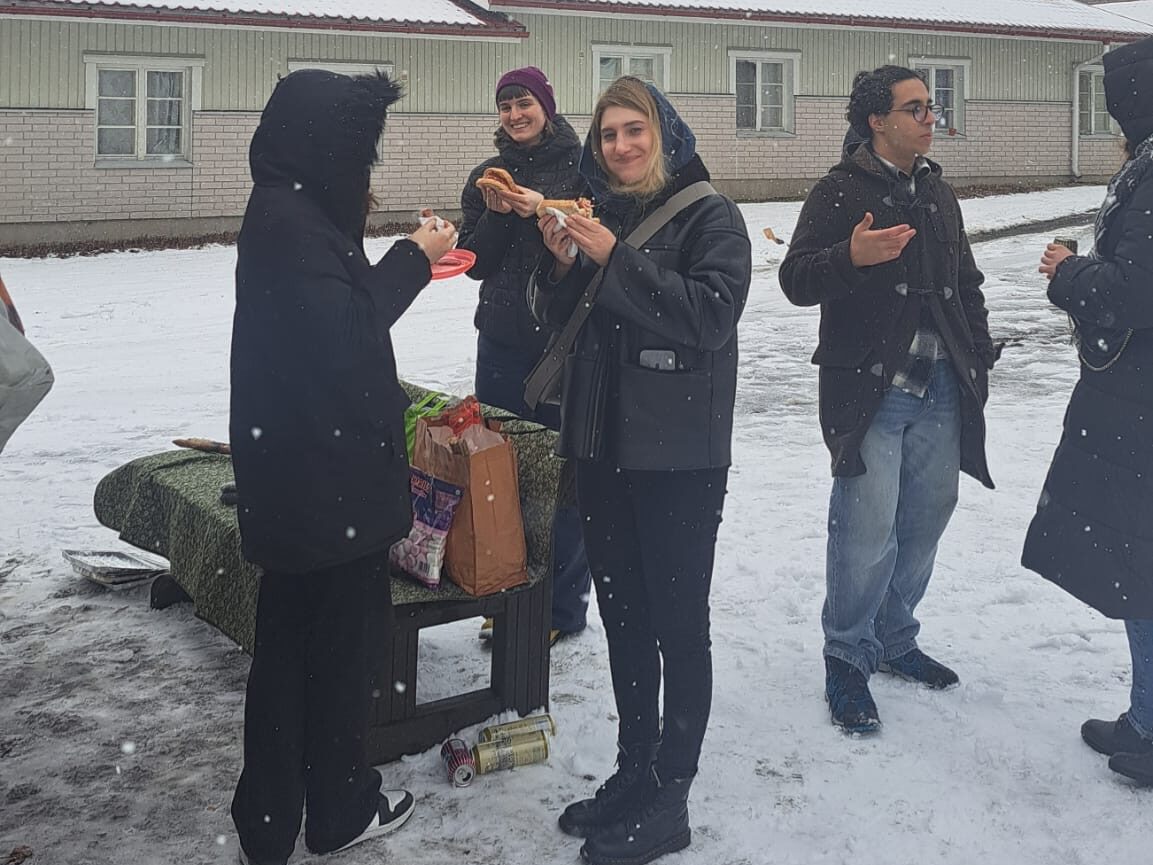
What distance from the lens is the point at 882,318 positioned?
13.1ft

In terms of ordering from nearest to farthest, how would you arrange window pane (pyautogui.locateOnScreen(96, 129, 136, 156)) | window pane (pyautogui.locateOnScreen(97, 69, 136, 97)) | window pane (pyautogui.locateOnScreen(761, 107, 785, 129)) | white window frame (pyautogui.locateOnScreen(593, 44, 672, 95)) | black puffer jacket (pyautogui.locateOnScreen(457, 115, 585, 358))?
black puffer jacket (pyautogui.locateOnScreen(457, 115, 585, 358)) → window pane (pyautogui.locateOnScreen(97, 69, 136, 97)) → window pane (pyautogui.locateOnScreen(96, 129, 136, 156)) → white window frame (pyautogui.locateOnScreen(593, 44, 672, 95)) → window pane (pyautogui.locateOnScreen(761, 107, 785, 129))

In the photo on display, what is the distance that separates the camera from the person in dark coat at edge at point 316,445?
113 inches

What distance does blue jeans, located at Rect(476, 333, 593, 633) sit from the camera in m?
4.66

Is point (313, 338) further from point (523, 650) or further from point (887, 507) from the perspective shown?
point (887, 507)

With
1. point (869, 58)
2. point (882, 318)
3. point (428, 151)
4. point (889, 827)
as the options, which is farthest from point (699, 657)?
point (869, 58)

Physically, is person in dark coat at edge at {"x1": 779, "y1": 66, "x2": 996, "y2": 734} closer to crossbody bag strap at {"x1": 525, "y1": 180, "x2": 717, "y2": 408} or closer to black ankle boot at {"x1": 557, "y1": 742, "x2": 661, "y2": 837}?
crossbody bag strap at {"x1": 525, "y1": 180, "x2": 717, "y2": 408}

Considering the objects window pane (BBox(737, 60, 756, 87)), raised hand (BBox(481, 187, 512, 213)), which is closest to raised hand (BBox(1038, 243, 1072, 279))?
raised hand (BBox(481, 187, 512, 213))

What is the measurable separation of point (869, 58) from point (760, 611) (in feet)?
64.2

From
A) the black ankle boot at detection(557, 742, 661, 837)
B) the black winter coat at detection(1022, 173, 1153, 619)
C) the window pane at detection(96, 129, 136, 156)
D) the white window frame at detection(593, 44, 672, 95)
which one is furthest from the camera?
the white window frame at detection(593, 44, 672, 95)

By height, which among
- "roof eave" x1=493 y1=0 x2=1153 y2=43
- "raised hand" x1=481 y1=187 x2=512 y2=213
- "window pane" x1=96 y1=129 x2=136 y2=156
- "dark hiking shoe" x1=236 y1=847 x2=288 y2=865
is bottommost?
"dark hiking shoe" x1=236 y1=847 x2=288 y2=865

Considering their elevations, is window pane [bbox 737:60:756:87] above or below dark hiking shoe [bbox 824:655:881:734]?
above

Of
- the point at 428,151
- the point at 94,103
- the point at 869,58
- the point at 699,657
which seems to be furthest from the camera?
the point at 869,58

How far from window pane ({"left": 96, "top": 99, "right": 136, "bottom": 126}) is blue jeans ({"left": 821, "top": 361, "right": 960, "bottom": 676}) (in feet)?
51.6

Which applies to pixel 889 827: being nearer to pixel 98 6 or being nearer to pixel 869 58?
pixel 98 6
